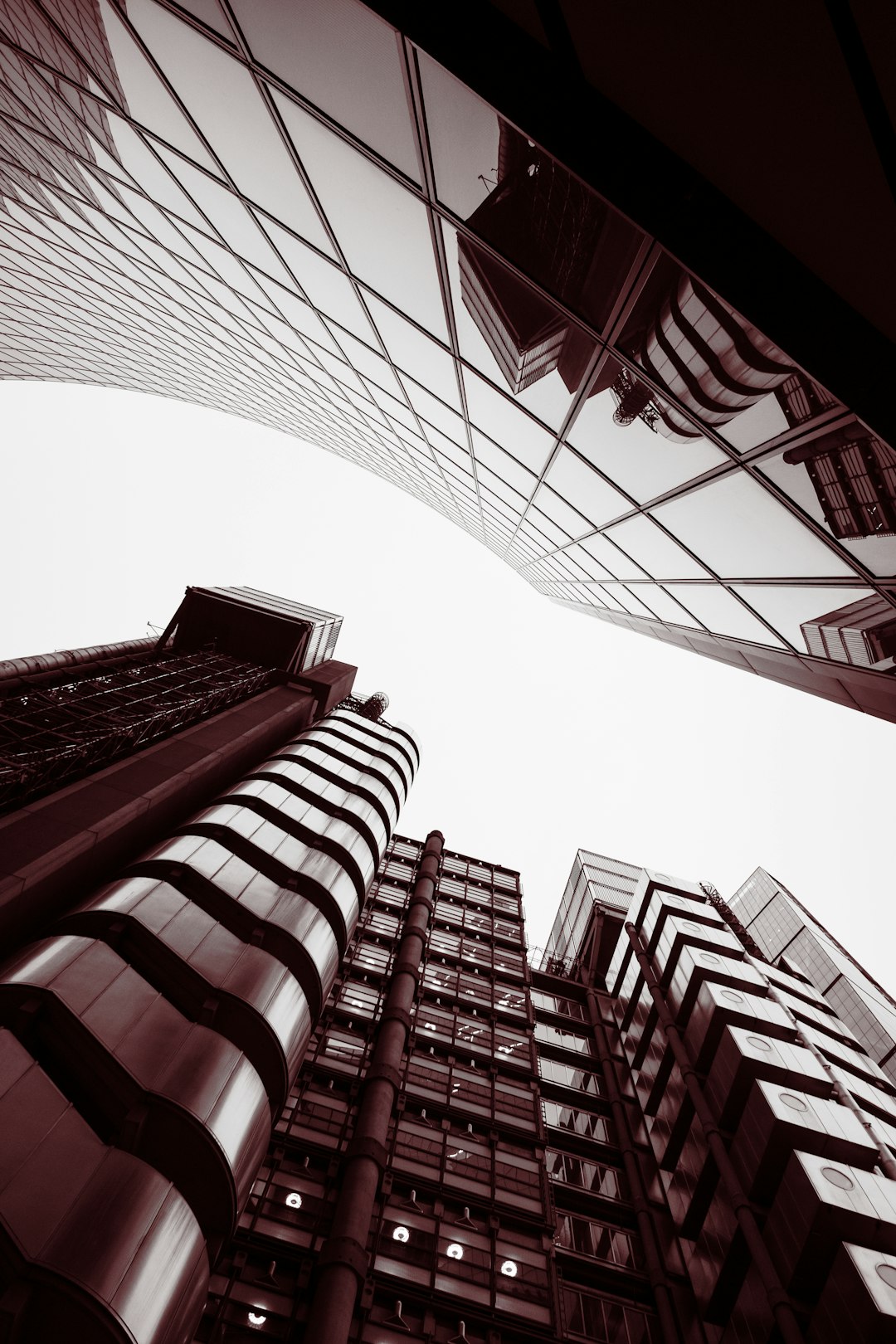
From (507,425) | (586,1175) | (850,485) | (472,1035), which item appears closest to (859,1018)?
(586,1175)

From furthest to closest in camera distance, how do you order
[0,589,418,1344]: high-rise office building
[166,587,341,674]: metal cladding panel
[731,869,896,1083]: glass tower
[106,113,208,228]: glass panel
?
[731,869,896,1083]: glass tower
[166,587,341,674]: metal cladding panel
[106,113,208,228]: glass panel
[0,589,418,1344]: high-rise office building

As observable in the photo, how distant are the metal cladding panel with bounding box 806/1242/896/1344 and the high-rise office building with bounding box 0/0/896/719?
56.9 ft

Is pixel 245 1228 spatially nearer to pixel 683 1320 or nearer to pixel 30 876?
pixel 30 876

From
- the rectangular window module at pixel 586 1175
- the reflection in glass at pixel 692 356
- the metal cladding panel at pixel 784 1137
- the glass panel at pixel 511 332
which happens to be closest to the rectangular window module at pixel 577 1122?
the rectangular window module at pixel 586 1175

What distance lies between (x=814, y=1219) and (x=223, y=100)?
2832 centimetres

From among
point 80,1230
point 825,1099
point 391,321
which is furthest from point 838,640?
point 825,1099

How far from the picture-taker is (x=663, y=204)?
3857 mm

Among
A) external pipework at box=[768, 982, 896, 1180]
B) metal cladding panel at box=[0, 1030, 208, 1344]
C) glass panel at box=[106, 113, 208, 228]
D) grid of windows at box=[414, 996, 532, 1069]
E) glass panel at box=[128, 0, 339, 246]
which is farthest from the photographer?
grid of windows at box=[414, 996, 532, 1069]

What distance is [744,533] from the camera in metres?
7.16

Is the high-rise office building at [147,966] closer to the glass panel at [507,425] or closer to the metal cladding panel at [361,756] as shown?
the metal cladding panel at [361,756]

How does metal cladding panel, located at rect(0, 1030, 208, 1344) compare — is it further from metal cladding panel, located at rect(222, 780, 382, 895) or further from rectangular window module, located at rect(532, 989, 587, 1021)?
rectangular window module, located at rect(532, 989, 587, 1021)

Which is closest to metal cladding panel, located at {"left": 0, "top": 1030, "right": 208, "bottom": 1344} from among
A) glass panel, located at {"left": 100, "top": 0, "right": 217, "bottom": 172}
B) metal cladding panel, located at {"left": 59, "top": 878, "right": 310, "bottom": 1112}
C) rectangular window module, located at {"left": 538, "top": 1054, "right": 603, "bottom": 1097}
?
metal cladding panel, located at {"left": 59, "top": 878, "right": 310, "bottom": 1112}

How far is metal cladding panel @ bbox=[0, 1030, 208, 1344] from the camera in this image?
911cm

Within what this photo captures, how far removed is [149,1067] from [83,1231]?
298 cm
